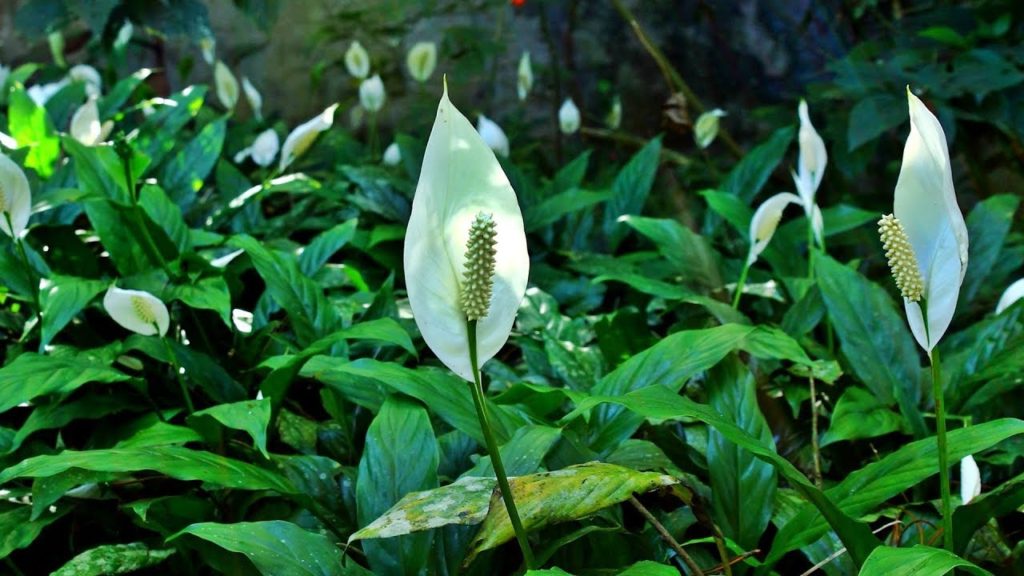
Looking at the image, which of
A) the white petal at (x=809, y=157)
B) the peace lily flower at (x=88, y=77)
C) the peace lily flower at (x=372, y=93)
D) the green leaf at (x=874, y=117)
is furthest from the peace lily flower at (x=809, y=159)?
the peace lily flower at (x=88, y=77)

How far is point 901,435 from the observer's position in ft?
4.96

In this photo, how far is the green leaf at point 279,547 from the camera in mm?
999

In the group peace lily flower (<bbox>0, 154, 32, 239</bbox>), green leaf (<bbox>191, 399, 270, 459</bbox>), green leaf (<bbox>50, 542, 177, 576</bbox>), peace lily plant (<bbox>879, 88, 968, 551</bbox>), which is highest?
peace lily plant (<bbox>879, 88, 968, 551</bbox>)

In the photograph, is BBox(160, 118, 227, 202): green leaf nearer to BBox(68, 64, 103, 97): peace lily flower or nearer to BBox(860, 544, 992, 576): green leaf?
BBox(68, 64, 103, 97): peace lily flower

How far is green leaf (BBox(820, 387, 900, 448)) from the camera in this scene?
1400mm

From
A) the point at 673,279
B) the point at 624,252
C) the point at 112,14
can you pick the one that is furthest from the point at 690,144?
the point at 112,14

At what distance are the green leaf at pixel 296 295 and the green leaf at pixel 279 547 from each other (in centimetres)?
61

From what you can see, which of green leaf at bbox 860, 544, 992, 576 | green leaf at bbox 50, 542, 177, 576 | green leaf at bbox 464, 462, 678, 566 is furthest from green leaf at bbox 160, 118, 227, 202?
green leaf at bbox 860, 544, 992, 576

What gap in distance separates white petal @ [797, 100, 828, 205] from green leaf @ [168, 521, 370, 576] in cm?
102

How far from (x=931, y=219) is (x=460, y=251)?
394 millimetres

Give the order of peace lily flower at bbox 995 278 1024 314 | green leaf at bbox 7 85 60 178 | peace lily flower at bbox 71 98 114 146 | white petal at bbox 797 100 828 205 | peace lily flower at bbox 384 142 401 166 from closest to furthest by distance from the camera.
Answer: peace lily flower at bbox 995 278 1024 314, white petal at bbox 797 100 828 205, peace lily flower at bbox 71 98 114 146, green leaf at bbox 7 85 60 178, peace lily flower at bbox 384 142 401 166

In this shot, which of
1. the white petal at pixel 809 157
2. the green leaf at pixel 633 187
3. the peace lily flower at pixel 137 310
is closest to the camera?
the peace lily flower at pixel 137 310

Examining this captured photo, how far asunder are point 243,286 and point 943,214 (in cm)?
133

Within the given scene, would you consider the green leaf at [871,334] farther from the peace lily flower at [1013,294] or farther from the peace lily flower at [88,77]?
the peace lily flower at [88,77]
